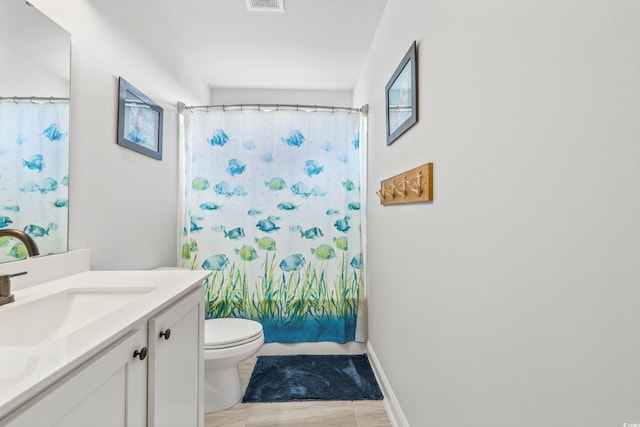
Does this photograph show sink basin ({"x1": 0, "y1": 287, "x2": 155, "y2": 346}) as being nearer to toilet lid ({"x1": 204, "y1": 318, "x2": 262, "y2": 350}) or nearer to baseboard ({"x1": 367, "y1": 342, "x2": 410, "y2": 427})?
toilet lid ({"x1": 204, "y1": 318, "x2": 262, "y2": 350})

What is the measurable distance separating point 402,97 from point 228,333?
161cm

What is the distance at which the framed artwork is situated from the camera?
1387 millimetres

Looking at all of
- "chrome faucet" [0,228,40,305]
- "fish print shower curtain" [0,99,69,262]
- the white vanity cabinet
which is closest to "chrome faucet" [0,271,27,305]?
"chrome faucet" [0,228,40,305]

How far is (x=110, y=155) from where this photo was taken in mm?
1643

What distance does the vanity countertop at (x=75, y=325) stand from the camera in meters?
0.53

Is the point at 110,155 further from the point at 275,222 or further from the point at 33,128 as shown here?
the point at 275,222

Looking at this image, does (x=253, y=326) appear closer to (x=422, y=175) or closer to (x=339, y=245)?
(x=339, y=245)

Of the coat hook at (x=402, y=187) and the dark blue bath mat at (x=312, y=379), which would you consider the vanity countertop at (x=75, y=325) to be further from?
the dark blue bath mat at (x=312, y=379)

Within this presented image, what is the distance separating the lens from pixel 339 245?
253cm

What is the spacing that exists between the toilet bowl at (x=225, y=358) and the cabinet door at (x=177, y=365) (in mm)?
392

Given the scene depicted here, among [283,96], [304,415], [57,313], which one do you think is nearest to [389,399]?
[304,415]

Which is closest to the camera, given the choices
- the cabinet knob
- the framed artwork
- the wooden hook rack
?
the cabinet knob

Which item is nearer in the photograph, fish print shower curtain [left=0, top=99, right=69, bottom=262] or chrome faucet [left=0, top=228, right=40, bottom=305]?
chrome faucet [left=0, top=228, right=40, bottom=305]

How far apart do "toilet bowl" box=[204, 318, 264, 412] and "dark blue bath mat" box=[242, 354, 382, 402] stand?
14 cm
